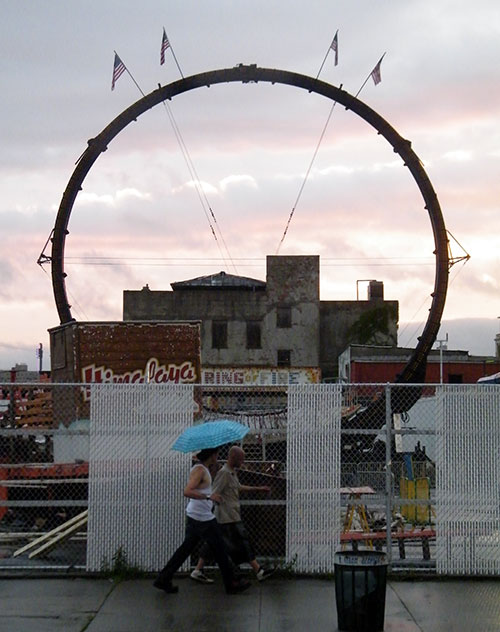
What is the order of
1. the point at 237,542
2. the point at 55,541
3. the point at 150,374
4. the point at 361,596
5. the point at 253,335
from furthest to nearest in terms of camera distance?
the point at 253,335, the point at 150,374, the point at 55,541, the point at 237,542, the point at 361,596

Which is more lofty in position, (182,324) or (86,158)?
(86,158)

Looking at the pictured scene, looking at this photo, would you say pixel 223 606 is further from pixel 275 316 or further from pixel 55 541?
pixel 275 316

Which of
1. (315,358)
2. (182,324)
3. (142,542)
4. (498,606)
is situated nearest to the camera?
(498,606)

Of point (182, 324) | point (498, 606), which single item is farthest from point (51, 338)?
point (498, 606)

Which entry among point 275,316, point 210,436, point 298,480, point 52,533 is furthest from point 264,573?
point 275,316

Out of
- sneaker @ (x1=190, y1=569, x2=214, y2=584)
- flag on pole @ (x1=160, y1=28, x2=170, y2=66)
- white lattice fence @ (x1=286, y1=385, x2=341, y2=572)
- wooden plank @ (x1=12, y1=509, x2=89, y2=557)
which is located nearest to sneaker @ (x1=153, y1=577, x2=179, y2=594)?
sneaker @ (x1=190, y1=569, x2=214, y2=584)

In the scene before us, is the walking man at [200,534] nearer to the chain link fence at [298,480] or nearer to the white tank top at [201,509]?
the white tank top at [201,509]

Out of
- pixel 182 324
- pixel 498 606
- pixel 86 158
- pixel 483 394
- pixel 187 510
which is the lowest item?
pixel 498 606

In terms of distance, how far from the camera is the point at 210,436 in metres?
10.7

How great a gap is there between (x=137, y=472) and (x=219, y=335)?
187 ft

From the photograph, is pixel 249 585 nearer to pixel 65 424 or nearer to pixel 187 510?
pixel 187 510

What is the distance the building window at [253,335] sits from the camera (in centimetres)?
6856

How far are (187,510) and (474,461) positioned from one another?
3467 millimetres

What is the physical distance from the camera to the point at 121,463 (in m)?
11.8
